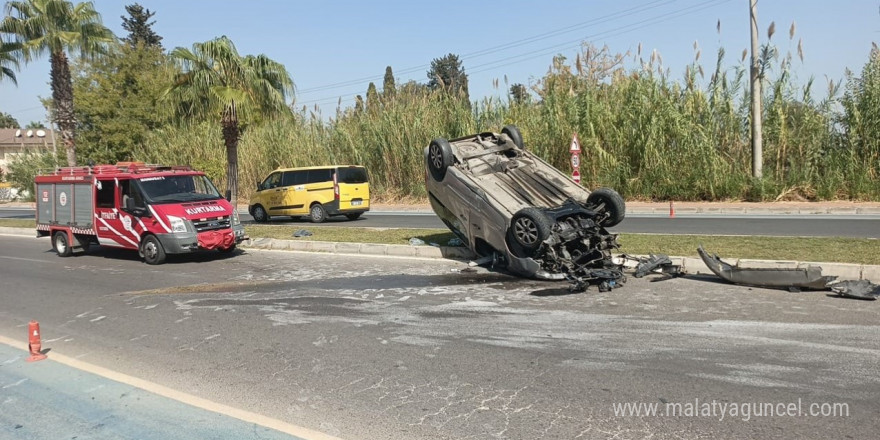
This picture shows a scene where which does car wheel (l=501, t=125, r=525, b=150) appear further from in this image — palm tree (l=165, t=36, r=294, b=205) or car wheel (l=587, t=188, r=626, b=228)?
palm tree (l=165, t=36, r=294, b=205)

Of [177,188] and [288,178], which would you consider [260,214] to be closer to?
[288,178]

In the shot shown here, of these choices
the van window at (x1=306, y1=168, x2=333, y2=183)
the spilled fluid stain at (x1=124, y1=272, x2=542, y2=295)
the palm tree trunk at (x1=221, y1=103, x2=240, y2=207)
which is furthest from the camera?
the van window at (x1=306, y1=168, x2=333, y2=183)

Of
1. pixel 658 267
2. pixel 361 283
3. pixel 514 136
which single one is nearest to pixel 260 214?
pixel 514 136

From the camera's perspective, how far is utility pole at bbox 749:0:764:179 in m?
20.7

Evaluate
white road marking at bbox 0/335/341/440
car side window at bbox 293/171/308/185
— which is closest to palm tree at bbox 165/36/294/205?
car side window at bbox 293/171/308/185

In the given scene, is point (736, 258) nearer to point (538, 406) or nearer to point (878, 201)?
point (538, 406)

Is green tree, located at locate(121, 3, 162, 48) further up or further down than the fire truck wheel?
further up

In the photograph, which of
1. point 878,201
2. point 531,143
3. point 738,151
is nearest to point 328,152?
point 531,143

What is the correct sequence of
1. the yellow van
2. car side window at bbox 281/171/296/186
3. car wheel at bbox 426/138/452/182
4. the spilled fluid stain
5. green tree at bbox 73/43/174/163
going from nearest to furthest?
the spilled fluid stain, car wheel at bbox 426/138/452/182, the yellow van, car side window at bbox 281/171/296/186, green tree at bbox 73/43/174/163

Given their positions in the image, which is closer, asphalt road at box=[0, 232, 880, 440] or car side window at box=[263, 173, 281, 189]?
asphalt road at box=[0, 232, 880, 440]

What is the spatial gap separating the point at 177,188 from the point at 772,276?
36.4 feet

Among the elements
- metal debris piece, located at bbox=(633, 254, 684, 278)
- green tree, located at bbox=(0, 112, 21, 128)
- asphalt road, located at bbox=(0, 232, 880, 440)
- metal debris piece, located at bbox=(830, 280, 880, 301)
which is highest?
green tree, located at bbox=(0, 112, 21, 128)

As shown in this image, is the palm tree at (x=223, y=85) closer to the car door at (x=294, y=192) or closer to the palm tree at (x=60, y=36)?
the car door at (x=294, y=192)

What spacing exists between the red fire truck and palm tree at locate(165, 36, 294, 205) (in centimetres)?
345
